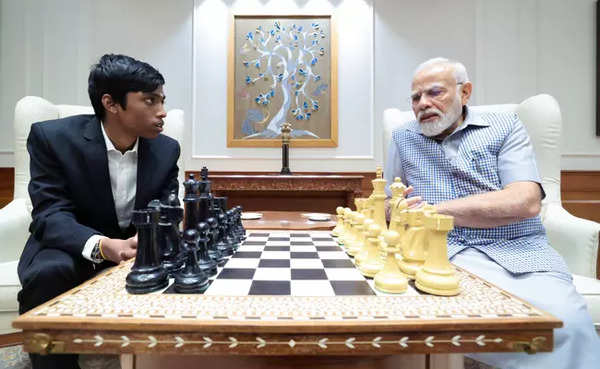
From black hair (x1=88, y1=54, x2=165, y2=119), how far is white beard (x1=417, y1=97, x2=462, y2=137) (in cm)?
134

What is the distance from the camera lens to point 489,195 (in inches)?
44.7

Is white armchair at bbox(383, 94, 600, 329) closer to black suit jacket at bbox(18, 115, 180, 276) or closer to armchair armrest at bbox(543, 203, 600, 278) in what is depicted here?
armchair armrest at bbox(543, 203, 600, 278)

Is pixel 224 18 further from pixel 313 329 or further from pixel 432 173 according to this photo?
pixel 313 329

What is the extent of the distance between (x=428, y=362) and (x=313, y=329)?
42 cm

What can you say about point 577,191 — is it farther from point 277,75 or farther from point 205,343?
point 205,343

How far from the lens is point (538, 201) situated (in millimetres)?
1146

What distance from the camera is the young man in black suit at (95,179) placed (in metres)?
1.03

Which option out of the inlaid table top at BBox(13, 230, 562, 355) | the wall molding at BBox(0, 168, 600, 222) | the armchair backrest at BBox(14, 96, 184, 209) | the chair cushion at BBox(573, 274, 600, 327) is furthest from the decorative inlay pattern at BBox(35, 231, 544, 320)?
the wall molding at BBox(0, 168, 600, 222)

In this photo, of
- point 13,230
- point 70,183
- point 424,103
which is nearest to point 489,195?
point 424,103

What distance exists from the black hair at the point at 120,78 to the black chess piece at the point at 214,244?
84cm

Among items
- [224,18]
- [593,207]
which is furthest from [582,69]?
[224,18]

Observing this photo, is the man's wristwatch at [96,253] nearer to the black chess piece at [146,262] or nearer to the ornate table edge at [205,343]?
the black chess piece at [146,262]

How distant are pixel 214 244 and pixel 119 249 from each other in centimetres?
36

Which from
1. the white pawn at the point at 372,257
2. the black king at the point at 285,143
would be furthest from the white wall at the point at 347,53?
the white pawn at the point at 372,257
